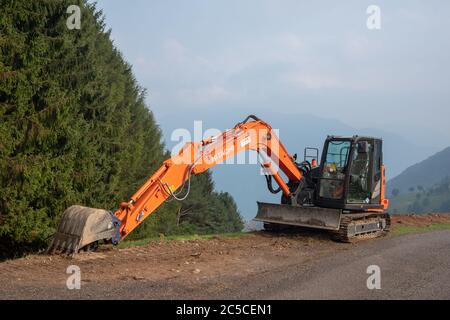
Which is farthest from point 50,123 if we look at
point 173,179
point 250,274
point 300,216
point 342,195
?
point 250,274

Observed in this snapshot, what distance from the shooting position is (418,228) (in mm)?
16812

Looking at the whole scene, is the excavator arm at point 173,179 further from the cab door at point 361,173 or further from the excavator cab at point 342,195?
the cab door at point 361,173

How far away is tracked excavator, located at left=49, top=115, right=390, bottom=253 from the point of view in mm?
11531

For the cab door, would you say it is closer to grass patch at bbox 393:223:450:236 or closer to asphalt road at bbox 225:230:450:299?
asphalt road at bbox 225:230:450:299

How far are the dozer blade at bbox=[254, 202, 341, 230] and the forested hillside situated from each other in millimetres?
6958

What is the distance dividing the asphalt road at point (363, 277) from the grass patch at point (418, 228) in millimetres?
3547

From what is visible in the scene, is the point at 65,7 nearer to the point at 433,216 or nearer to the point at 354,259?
the point at 354,259

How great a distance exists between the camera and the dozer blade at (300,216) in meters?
12.5

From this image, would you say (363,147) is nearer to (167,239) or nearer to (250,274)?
(167,239)

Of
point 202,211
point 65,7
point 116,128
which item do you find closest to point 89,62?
point 65,7

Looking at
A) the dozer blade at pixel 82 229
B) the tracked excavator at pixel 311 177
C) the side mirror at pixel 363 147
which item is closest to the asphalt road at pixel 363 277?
the tracked excavator at pixel 311 177

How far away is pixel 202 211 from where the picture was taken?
43.9m

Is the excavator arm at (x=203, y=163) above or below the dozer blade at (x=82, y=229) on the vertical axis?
above

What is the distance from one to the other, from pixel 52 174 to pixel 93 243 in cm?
590
